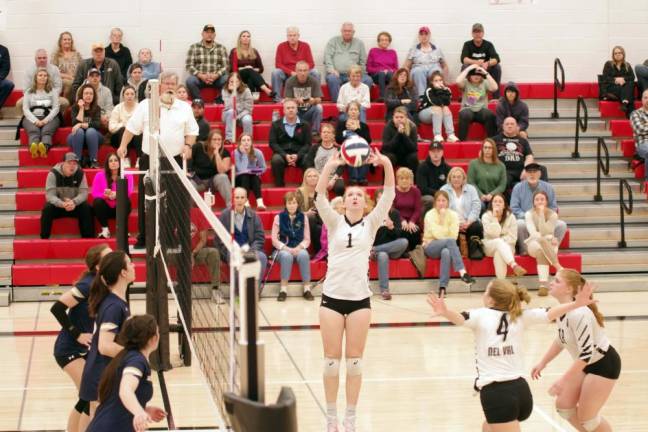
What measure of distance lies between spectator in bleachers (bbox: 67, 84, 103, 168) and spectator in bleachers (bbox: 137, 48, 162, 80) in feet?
5.06

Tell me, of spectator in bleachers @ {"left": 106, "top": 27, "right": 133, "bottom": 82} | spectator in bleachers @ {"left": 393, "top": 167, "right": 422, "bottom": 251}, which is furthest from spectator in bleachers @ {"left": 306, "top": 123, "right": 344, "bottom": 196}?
spectator in bleachers @ {"left": 106, "top": 27, "right": 133, "bottom": 82}

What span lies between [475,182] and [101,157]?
674 cm

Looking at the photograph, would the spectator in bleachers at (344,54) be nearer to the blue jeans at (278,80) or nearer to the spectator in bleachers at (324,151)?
the blue jeans at (278,80)

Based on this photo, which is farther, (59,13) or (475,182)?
(59,13)

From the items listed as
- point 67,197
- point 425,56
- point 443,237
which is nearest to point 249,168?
point 67,197

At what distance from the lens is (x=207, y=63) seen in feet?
68.4

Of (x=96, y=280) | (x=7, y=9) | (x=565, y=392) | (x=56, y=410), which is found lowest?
(x=56, y=410)

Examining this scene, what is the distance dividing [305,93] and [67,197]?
522 centimetres

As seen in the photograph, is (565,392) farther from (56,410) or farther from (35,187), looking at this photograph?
(35,187)

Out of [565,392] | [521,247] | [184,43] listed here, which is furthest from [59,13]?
[565,392]

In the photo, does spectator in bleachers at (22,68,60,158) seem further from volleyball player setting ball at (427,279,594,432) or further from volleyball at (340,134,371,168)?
volleyball player setting ball at (427,279,594,432)

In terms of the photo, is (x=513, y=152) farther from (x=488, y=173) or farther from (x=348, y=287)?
(x=348, y=287)

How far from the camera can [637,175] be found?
66.1ft

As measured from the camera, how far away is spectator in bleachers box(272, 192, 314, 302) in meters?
16.6
